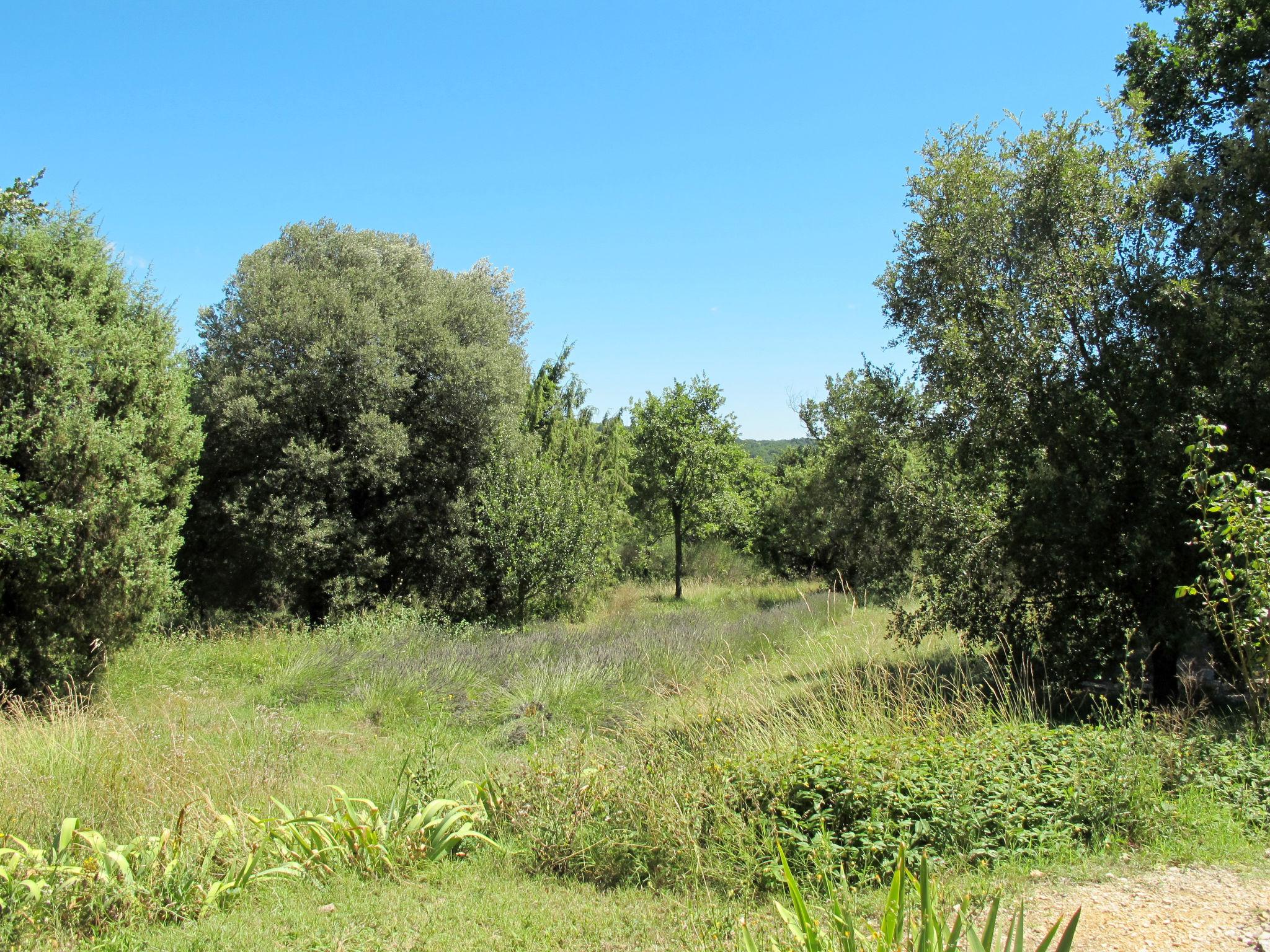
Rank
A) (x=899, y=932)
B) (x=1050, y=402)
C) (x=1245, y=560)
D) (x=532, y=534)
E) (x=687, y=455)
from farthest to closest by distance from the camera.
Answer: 1. (x=687, y=455)
2. (x=532, y=534)
3. (x=1050, y=402)
4. (x=1245, y=560)
5. (x=899, y=932)

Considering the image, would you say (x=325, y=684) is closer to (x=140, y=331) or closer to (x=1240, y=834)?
(x=140, y=331)

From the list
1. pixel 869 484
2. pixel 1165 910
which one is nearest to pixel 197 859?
pixel 1165 910

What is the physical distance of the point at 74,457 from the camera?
8273 mm

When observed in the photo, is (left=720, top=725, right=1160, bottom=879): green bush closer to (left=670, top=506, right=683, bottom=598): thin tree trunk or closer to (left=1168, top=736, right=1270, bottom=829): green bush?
(left=1168, top=736, right=1270, bottom=829): green bush

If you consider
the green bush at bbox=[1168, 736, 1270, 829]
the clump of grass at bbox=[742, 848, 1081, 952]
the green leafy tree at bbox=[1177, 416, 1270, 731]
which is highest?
the green leafy tree at bbox=[1177, 416, 1270, 731]

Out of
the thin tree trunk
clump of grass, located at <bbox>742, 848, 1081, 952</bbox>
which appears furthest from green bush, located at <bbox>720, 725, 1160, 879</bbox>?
the thin tree trunk

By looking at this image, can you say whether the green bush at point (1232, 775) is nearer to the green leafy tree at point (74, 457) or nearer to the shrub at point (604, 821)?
the shrub at point (604, 821)

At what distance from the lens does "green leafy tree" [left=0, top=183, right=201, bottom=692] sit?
26.5 ft

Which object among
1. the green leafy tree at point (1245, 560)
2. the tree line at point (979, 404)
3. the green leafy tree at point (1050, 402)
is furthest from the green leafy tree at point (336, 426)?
the green leafy tree at point (1245, 560)

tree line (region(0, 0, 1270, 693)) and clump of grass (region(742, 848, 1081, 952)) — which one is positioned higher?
tree line (region(0, 0, 1270, 693))

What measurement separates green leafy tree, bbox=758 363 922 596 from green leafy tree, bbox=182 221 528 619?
Result: 24.9 ft

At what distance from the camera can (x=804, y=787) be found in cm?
440

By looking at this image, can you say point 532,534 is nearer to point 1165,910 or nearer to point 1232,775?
point 1232,775

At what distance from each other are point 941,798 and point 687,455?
18.6 m
